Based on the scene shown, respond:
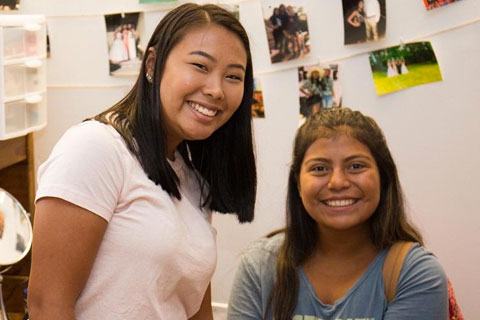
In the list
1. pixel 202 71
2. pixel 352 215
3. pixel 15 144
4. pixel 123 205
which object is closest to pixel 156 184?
pixel 123 205

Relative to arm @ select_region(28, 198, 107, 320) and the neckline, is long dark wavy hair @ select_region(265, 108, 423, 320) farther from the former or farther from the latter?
arm @ select_region(28, 198, 107, 320)

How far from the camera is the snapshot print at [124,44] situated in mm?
2283

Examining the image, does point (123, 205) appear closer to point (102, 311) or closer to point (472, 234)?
point (102, 311)

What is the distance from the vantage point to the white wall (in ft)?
6.05

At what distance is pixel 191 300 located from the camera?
3.94 feet

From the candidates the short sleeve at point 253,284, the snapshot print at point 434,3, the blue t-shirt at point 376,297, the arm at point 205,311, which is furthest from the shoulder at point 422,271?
the snapshot print at point 434,3

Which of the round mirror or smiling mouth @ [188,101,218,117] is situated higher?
smiling mouth @ [188,101,218,117]

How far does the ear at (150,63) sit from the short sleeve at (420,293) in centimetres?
63

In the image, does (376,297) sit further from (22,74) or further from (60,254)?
(22,74)

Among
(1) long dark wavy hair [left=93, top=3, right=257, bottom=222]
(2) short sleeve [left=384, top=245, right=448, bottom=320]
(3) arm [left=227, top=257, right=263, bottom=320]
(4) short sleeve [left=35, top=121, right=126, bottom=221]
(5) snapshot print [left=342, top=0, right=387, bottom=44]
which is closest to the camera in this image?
(4) short sleeve [left=35, top=121, right=126, bottom=221]

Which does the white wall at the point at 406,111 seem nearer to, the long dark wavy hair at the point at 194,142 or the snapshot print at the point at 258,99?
the snapshot print at the point at 258,99

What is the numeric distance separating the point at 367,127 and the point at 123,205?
0.62 meters

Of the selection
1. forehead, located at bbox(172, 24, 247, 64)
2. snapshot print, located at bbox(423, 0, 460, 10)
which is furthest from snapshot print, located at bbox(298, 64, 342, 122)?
forehead, located at bbox(172, 24, 247, 64)

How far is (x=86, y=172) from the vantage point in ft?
A: 3.24
